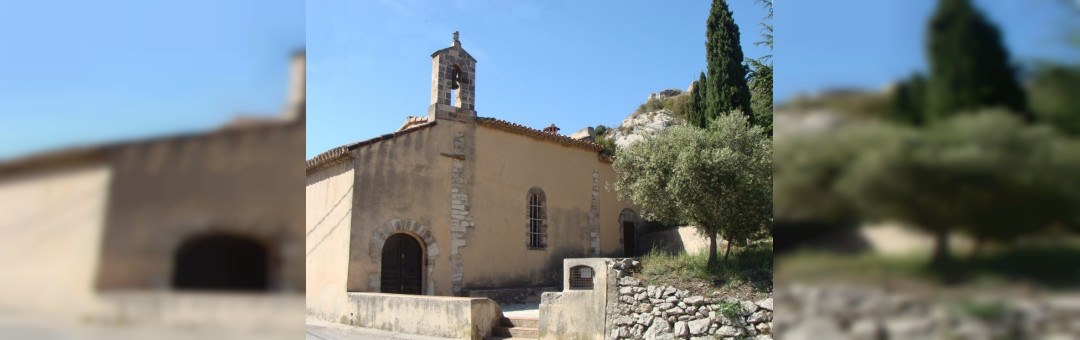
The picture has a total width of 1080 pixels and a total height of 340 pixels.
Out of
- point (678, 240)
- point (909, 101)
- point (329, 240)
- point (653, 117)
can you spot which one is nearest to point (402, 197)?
point (329, 240)

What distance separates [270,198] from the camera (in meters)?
1.30

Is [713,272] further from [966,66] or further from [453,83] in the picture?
[966,66]

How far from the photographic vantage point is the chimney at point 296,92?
54.6 inches

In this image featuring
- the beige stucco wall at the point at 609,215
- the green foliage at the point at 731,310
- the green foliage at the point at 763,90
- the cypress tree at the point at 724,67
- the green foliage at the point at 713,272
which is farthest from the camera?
the beige stucco wall at the point at 609,215

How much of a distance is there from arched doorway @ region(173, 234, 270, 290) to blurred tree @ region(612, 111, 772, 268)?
12043 mm

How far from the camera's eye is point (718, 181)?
13266 millimetres

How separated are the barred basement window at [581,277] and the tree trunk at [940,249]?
1238cm

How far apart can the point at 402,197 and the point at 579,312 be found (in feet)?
21.0

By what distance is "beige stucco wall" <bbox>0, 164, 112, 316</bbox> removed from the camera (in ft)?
4.00

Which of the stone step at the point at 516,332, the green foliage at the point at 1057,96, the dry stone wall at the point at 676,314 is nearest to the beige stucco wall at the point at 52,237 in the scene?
the green foliage at the point at 1057,96

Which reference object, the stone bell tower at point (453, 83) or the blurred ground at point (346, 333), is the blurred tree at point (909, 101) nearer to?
the blurred ground at point (346, 333)

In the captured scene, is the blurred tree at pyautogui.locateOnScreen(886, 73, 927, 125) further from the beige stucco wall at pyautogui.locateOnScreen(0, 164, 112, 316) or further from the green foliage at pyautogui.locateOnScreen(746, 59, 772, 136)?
the green foliage at pyautogui.locateOnScreen(746, 59, 772, 136)

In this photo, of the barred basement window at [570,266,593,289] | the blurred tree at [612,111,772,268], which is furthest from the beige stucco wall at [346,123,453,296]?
the blurred tree at [612,111,772,268]

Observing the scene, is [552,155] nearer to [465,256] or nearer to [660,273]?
[465,256]
